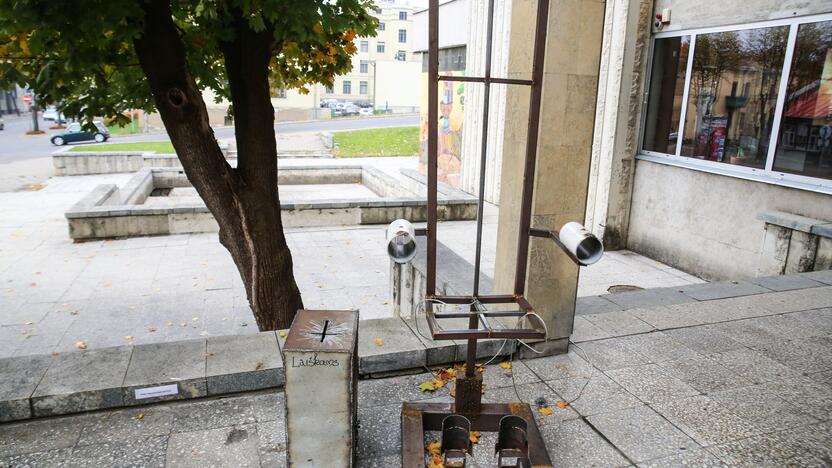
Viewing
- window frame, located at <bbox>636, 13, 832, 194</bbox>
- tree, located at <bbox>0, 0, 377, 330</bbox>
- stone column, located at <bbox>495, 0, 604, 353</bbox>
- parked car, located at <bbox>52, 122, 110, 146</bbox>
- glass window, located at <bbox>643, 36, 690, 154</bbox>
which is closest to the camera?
stone column, located at <bbox>495, 0, 604, 353</bbox>

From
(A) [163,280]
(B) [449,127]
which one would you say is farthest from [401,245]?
(B) [449,127]

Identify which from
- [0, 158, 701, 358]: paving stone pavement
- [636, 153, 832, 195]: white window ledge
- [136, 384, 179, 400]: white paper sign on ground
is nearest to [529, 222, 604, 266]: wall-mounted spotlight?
[136, 384, 179, 400]: white paper sign on ground

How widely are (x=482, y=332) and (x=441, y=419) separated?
0.72 metres

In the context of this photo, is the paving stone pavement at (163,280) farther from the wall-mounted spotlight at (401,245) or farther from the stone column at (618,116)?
the wall-mounted spotlight at (401,245)

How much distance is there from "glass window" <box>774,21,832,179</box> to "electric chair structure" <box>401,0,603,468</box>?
251 inches

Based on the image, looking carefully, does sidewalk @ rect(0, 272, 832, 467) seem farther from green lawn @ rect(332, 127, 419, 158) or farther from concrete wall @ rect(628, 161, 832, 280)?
green lawn @ rect(332, 127, 419, 158)

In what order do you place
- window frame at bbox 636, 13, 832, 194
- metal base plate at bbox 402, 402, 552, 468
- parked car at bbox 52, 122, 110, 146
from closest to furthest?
metal base plate at bbox 402, 402, 552, 468 → window frame at bbox 636, 13, 832, 194 → parked car at bbox 52, 122, 110, 146

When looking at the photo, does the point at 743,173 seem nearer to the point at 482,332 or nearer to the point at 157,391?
the point at 482,332

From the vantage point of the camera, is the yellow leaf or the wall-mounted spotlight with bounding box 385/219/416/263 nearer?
the wall-mounted spotlight with bounding box 385/219/416/263

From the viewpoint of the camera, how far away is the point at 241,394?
390 cm

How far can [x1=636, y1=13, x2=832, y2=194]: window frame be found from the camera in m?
7.77

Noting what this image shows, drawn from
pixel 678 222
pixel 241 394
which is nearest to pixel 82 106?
pixel 241 394

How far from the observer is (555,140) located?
4031mm

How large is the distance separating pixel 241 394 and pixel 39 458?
3.86 feet
